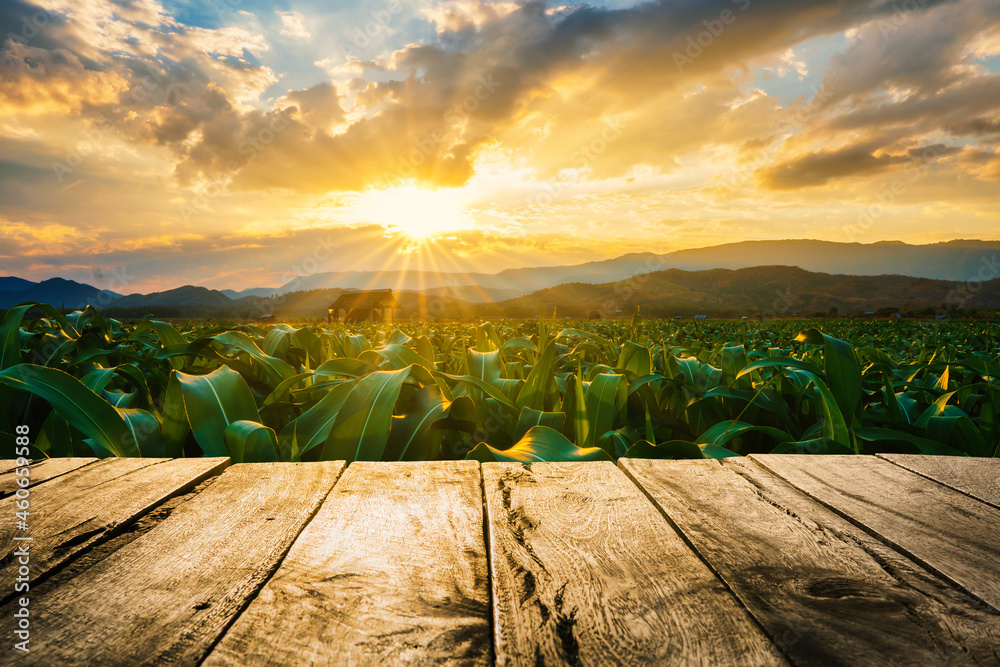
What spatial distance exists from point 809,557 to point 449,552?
1.89ft

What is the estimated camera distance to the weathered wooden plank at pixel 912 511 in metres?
0.72

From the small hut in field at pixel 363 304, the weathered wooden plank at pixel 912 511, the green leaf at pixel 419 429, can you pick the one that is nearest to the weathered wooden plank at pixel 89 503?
the green leaf at pixel 419 429

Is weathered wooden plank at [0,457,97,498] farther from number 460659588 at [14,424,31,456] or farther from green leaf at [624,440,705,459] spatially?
green leaf at [624,440,705,459]

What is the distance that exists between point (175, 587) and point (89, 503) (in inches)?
17.7

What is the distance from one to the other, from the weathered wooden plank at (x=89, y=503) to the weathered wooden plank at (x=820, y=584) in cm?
101

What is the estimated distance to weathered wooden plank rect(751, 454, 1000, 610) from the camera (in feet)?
2.37

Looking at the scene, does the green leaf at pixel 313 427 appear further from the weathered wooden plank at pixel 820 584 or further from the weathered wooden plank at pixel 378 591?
the weathered wooden plank at pixel 820 584

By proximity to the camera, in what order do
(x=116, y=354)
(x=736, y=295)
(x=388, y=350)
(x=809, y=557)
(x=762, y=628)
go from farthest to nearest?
(x=736, y=295) < (x=116, y=354) < (x=388, y=350) < (x=809, y=557) < (x=762, y=628)

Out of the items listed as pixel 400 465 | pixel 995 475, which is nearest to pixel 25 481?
pixel 400 465

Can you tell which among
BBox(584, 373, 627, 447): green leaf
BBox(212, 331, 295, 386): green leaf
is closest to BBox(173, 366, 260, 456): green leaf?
BBox(212, 331, 295, 386): green leaf

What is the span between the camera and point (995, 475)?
1.10m

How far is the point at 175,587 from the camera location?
2.15 feet

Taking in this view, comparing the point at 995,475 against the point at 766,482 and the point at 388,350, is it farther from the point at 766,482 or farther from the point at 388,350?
the point at 388,350

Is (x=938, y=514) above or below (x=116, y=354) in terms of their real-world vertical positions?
below
